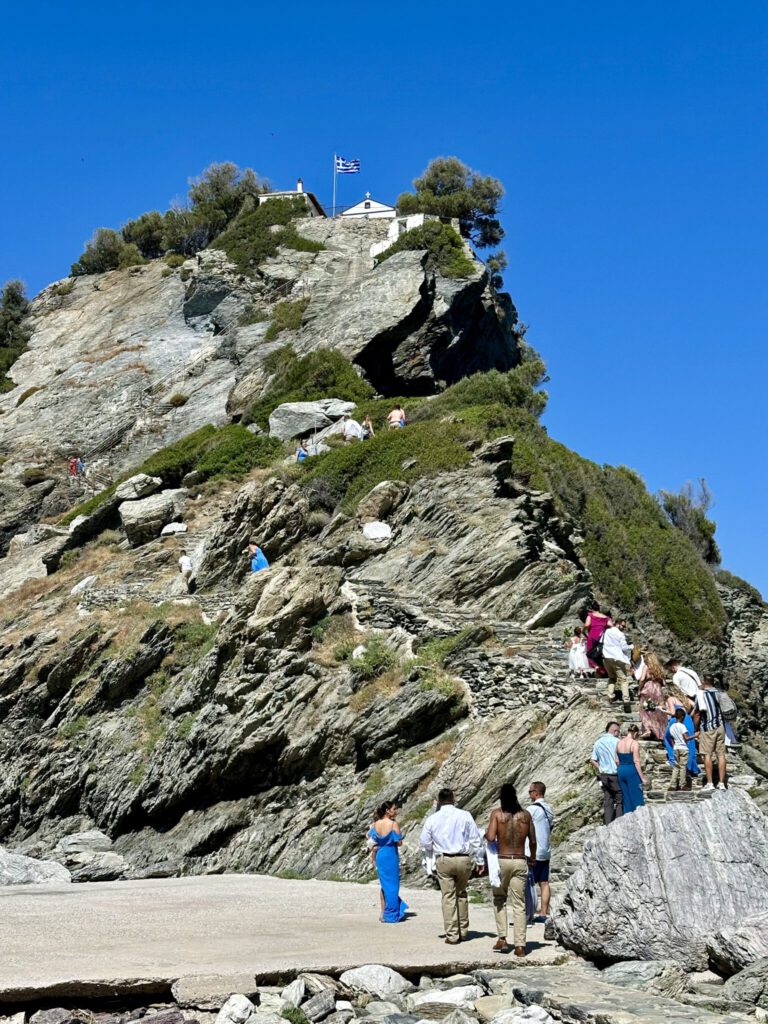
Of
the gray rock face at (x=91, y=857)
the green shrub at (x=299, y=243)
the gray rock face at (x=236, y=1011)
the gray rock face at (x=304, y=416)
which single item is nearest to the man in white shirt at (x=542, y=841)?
the gray rock face at (x=236, y=1011)

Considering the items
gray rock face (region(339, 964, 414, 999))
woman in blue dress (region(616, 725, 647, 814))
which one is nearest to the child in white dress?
woman in blue dress (region(616, 725, 647, 814))

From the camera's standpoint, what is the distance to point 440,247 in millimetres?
50125

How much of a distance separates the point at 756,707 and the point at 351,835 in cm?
1631

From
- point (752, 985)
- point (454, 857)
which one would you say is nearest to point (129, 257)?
point (454, 857)

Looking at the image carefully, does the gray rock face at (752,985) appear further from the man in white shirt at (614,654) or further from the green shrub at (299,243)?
the green shrub at (299,243)

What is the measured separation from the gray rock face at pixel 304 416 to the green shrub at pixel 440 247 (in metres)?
12.3

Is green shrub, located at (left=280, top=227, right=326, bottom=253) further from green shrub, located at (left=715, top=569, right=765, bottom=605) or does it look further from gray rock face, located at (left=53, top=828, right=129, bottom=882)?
gray rock face, located at (left=53, top=828, right=129, bottom=882)

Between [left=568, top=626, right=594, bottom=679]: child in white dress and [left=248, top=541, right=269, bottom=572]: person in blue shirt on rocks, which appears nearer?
[left=568, top=626, right=594, bottom=679]: child in white dress

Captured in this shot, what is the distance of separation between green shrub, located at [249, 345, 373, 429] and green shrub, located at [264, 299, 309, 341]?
5.01 m

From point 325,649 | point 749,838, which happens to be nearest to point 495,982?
point 749,838

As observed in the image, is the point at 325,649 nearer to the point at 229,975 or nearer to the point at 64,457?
the point at 229,975

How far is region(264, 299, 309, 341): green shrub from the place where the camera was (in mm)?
47625

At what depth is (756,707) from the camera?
98.1 ft

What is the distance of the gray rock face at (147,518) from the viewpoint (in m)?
34.8
